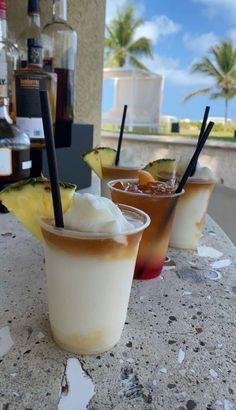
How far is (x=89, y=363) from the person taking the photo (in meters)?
0.32

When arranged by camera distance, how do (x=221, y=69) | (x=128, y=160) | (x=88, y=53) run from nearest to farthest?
(x=128, y=160), (x=88, y=53), (x=221, y=69)

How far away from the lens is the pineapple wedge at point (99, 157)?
0.68 m

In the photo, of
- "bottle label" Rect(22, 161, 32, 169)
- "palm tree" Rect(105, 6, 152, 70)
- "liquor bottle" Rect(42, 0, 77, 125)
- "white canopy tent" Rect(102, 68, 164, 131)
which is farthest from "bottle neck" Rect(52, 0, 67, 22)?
"palm tree" Rect(105, 6, 152, 70)

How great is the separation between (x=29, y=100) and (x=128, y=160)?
316 millimetres

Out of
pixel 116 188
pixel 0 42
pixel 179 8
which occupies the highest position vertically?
pixel 179 8

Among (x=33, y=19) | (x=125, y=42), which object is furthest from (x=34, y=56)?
(x=125, y=42)

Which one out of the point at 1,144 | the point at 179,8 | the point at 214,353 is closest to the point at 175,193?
the point at 214,353

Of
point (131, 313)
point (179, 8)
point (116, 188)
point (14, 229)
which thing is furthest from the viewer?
point (179, 8)

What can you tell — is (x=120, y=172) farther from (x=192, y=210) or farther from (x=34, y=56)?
(x=34, y=56)

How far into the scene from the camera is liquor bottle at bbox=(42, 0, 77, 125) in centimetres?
99

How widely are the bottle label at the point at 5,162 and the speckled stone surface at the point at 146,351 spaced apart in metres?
0.33

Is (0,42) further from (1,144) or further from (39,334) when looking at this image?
(39,334)

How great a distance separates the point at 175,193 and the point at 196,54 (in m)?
10.5

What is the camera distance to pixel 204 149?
5137mm
